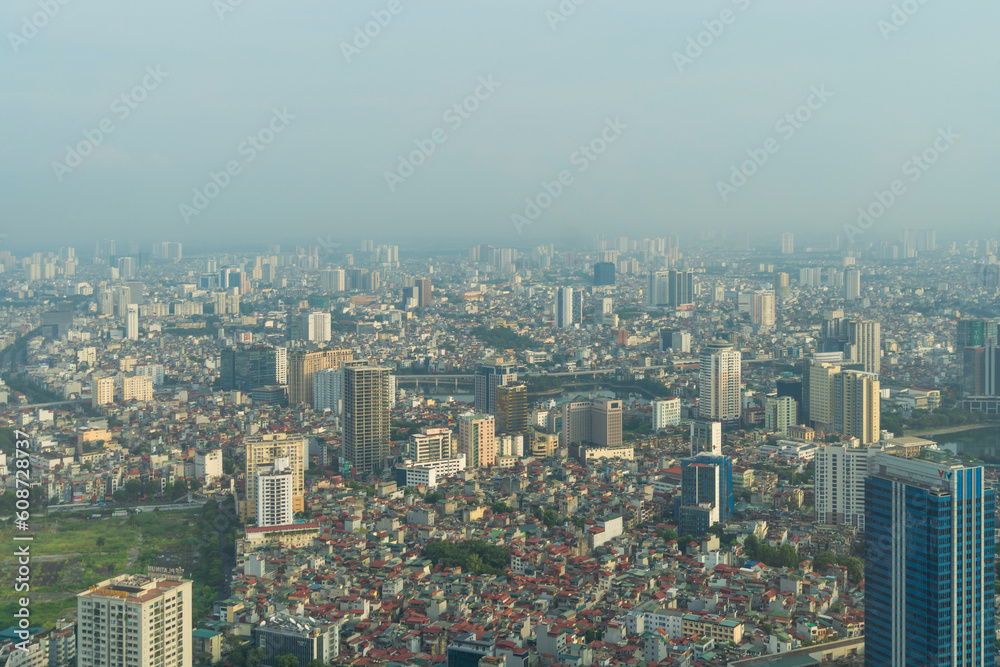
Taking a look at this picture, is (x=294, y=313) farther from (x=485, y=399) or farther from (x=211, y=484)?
(x=211, y=484)

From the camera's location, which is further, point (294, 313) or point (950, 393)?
point (294, 313)

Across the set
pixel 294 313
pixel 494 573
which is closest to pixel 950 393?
pixel 494 573

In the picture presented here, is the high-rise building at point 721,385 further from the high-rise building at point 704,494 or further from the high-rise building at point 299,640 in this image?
the high-rise building at point 299,640

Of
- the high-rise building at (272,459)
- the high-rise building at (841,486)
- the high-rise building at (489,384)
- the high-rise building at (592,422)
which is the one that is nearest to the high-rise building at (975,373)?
the high-rise building at (592,422)

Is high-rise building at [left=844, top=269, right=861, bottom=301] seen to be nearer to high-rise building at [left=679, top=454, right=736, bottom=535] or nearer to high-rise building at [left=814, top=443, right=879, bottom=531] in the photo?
high-rise building at [left=814, top=443, right=879, bottom=531]

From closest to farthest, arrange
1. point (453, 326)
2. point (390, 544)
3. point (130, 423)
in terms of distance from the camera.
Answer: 1. point (390, 544)
2. point (130, 423)
3. point (453, 326)

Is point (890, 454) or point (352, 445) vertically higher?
point (890, 454)

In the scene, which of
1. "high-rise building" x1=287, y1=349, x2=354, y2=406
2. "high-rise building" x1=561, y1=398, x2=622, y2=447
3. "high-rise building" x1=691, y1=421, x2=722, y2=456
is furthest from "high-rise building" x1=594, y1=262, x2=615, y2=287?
"high-rise building" x1=691, y1=421, x2=722, y2=456
